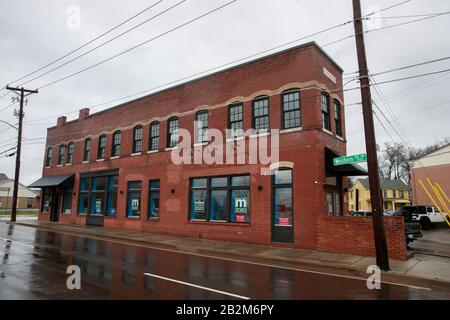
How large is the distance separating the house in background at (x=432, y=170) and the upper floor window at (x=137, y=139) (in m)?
28.9

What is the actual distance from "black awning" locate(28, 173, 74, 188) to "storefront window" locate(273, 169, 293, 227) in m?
19.1

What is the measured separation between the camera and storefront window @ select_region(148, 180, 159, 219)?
20906 mm

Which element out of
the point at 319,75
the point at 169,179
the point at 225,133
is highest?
the point at 319,75

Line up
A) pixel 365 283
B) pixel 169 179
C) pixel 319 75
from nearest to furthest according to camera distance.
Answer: pixel 365 283, pixel 319 75, pixel 169 179

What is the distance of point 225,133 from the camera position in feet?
58.3

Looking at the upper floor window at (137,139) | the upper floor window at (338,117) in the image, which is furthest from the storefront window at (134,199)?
the upper floor window at (338,117)

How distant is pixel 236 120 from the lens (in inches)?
691

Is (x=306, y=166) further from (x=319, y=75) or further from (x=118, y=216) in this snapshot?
(x=118, y=216)

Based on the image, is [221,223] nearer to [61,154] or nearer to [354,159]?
[354,159]

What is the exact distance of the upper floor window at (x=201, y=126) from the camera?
61.8 feet

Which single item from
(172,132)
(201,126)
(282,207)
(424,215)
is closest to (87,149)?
(172,132)
